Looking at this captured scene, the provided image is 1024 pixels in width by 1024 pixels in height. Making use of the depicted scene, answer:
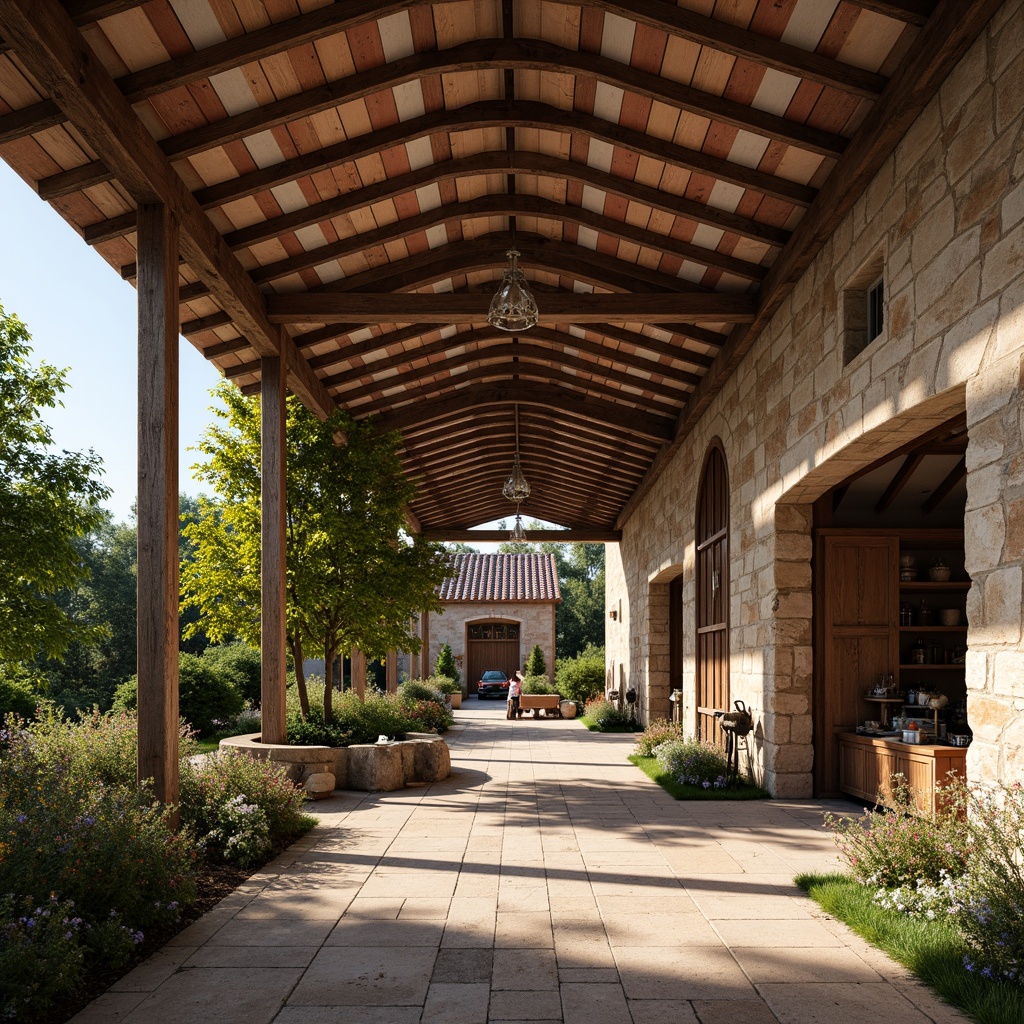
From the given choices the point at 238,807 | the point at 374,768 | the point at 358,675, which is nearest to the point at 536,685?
the point at 358,675

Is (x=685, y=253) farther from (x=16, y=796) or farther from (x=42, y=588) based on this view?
(x=42, y=588)

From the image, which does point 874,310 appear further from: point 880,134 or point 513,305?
point 513,305

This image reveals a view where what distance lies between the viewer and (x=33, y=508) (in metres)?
9.91

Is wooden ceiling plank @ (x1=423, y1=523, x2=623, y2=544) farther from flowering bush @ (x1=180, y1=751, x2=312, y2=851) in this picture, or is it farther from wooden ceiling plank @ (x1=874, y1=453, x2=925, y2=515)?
flowering bush @ (x1=180, y1=751, x2=312, y2=851)

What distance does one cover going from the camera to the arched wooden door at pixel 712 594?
33.6ft

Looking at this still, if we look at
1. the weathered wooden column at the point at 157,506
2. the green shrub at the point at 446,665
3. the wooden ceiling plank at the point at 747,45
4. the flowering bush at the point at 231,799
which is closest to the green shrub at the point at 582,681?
the green shrub at the point at 446,665

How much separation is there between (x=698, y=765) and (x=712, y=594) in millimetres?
2486

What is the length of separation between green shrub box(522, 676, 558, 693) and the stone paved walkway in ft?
53.6

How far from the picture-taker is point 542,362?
1184 cm

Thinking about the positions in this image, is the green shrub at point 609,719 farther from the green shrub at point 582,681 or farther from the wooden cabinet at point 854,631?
the wooden cabinet at point 854,631

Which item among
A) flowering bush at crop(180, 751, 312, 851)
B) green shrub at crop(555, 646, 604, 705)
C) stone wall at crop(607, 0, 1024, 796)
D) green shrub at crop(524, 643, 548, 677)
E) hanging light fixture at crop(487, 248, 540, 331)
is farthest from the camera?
green shrub at crop(524, 643, 548, 677)

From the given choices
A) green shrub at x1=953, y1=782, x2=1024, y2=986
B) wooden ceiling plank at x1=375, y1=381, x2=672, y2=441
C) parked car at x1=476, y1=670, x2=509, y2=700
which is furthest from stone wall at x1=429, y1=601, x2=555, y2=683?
green shrub at x1=953, y1=782, x2=1024, y2=986

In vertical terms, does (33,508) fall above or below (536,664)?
above

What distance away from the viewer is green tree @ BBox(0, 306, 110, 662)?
980 centimetres
